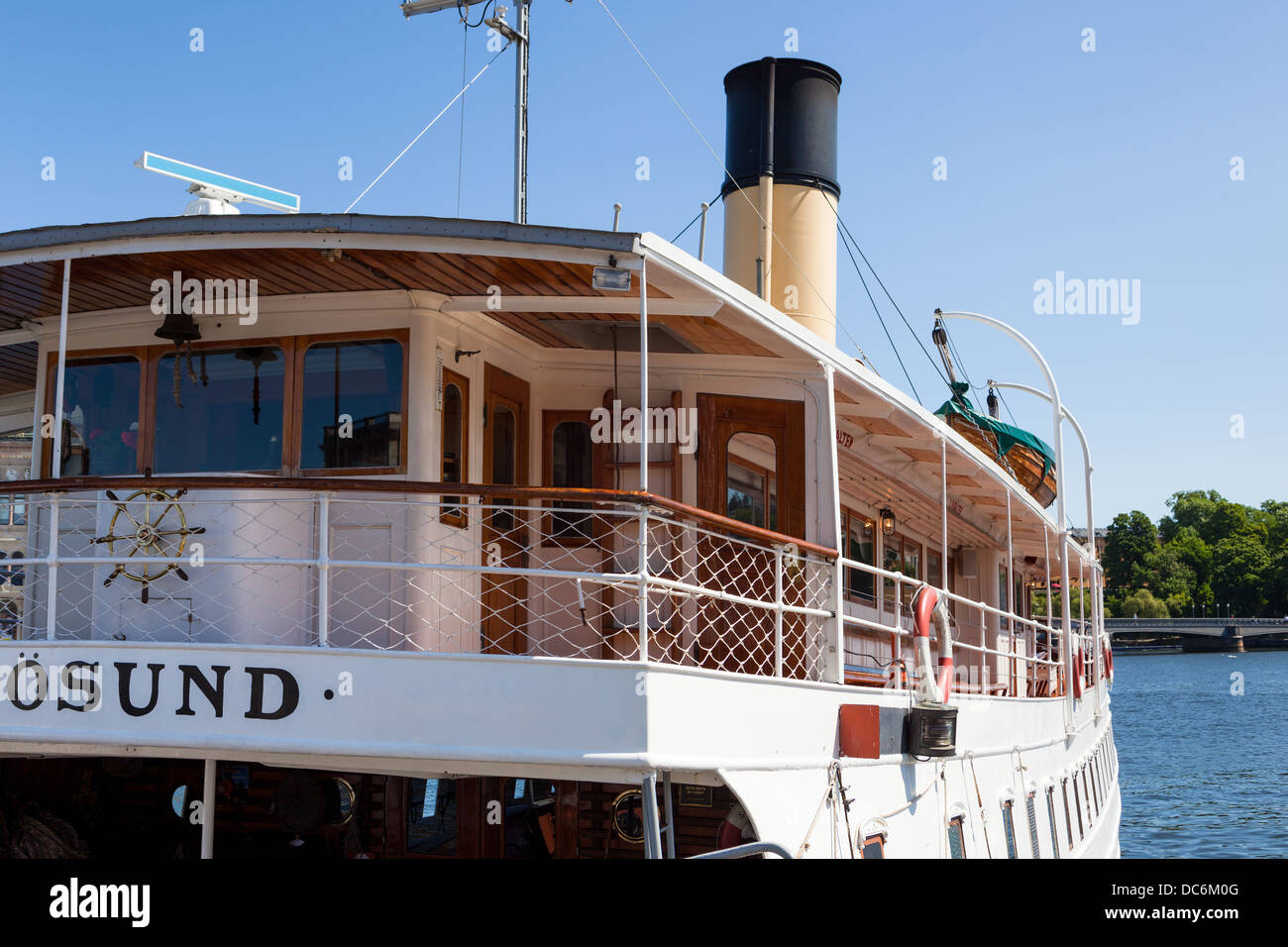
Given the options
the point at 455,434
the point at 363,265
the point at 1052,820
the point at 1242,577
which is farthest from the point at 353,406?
the point at 1242,577

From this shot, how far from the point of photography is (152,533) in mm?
7332

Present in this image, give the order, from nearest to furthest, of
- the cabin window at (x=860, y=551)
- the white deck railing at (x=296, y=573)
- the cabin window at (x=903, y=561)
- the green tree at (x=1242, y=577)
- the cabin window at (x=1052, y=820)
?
the white deck railing at (x=296, y=573), the cabin window at (x=860, y=551), the cabin window at (x=1052, y=820), the cabin window at (x=903, y=561), the green tree at (x=1242, y=577)

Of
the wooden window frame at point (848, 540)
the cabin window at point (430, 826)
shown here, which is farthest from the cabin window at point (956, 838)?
the cabin window at point (430, 826)

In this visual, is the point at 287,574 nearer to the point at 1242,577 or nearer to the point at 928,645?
the point at 928,645

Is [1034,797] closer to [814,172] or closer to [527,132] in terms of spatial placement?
[814,172]

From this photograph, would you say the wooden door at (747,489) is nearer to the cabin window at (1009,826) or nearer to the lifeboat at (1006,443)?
the cabin window at (1009,826)

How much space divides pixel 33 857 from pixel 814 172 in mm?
10226

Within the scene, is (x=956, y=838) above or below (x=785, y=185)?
below

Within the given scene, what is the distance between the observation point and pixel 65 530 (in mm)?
8555

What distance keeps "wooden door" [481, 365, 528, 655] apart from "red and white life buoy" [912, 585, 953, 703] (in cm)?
259

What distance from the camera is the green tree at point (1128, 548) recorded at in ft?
436

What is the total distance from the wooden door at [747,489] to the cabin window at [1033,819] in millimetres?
4200

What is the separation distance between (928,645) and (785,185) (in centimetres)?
725

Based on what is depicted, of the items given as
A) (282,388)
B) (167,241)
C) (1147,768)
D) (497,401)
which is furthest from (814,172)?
(1147,768)
